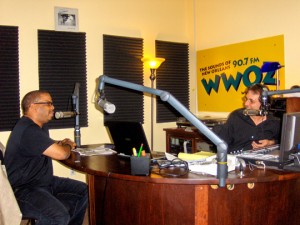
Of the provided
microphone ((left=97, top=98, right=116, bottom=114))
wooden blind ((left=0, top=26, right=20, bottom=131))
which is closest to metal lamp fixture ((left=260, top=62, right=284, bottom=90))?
microphone ((left=97, top=98, right=116, bottom=114))

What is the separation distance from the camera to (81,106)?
14.8ft

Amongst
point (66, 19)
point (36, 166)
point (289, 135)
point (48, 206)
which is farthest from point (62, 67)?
point (289, 135)

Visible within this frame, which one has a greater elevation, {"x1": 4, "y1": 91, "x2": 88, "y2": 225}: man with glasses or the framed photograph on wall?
the framed photograph on wall

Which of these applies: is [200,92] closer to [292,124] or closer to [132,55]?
[132,55]

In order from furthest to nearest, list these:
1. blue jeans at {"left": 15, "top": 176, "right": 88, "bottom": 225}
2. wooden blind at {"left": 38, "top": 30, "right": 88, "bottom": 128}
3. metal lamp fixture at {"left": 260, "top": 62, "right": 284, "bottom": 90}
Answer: wooden blind at {"left": 38, "top": 30, "right": 88, "bottom": 128}, metal lamp fixture at {"left": 260, "top": 62, "right": 284, "bottom": 90}, blue jeans at {"left": 15, "top": 176, "right": 88, "bottom": 225}

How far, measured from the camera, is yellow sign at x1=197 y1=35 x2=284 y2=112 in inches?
164

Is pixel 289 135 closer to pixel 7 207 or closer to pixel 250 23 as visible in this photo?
pixel 7 207

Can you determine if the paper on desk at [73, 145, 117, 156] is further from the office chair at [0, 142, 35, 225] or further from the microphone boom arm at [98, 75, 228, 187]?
the microphone boom arm at [98, 75, 228, 187]

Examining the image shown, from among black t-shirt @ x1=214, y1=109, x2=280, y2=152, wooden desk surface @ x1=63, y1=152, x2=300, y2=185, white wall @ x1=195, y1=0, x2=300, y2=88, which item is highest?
white wall @ x1=195, y1=0, x2=300, y2=88

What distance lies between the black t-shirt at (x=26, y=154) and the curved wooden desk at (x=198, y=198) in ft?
1.46

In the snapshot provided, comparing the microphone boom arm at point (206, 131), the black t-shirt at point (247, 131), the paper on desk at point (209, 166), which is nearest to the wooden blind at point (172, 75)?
the black t-shirt at point (247, 131)

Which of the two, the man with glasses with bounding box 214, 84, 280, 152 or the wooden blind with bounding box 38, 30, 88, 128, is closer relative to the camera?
the man with glasses with bounding box 214, 84, 280, 152

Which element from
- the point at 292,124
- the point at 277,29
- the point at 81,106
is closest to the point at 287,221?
the point at 292,124

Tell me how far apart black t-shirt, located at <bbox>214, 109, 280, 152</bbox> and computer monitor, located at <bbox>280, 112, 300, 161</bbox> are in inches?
39.9
